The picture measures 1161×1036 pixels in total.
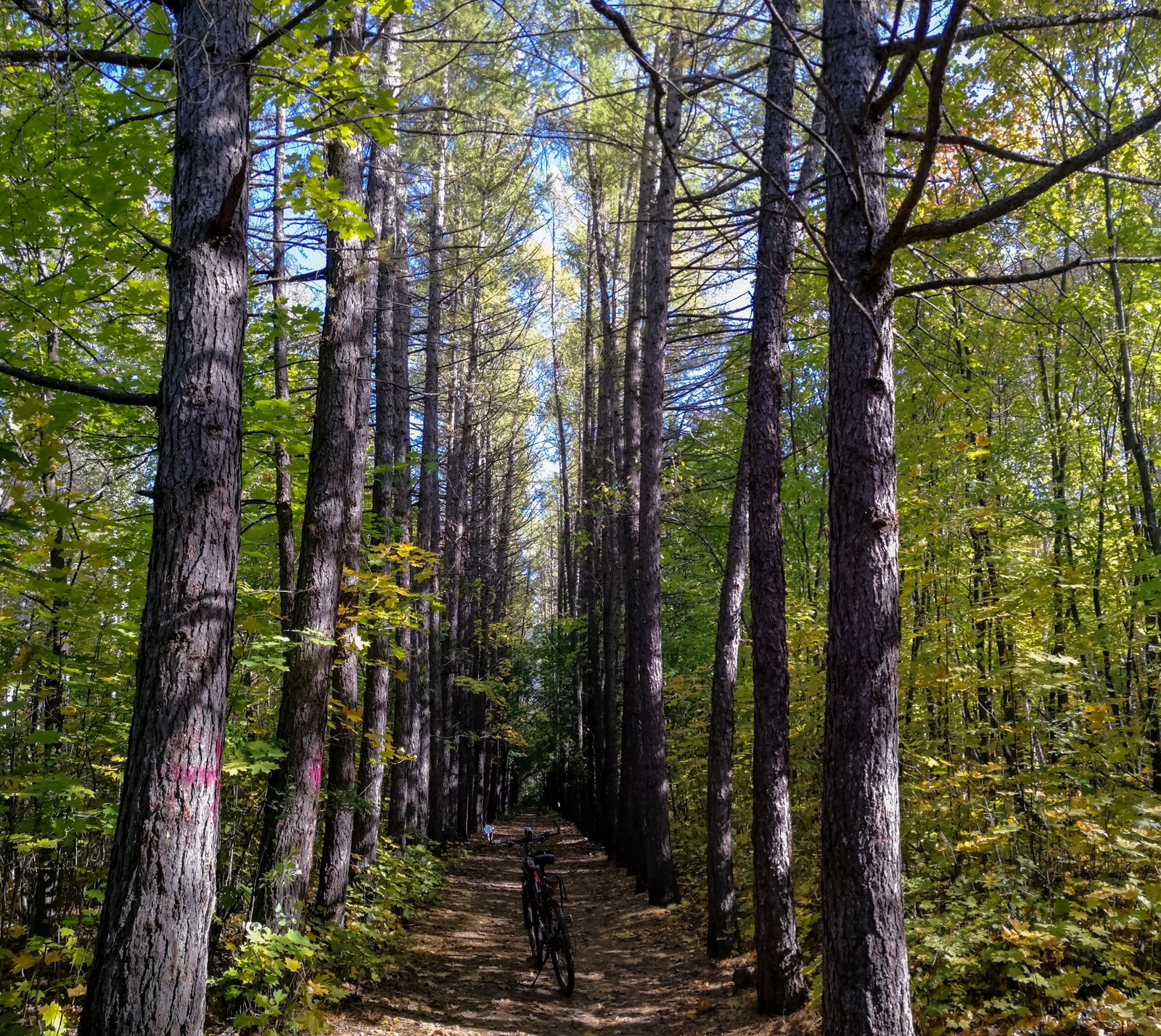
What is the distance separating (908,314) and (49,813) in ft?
29.5

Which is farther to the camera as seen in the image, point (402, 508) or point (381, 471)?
point (402, 508)

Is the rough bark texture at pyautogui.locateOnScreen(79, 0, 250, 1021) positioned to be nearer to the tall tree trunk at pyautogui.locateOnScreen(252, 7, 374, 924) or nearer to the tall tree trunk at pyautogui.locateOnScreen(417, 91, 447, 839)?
the tall tree trunk at pyautogui.locateOnScreen(252, 7, 374, 924)

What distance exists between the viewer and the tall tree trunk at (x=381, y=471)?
8.07 metres

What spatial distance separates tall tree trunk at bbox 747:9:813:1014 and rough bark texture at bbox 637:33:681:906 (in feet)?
12.0

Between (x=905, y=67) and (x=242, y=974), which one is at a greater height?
(x=905, y=67)

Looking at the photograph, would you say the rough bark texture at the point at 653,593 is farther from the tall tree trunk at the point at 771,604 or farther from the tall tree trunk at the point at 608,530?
the tall tree trunk at the point at 771,604

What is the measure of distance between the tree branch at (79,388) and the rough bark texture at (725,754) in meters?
5.55

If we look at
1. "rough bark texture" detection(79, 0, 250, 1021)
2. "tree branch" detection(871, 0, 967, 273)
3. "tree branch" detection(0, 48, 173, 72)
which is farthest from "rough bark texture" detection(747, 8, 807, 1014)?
"tree branch" detection(0, 48, 173, 72)

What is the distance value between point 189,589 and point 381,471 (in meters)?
6.72

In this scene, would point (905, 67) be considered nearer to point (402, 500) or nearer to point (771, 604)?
point (771, 604)

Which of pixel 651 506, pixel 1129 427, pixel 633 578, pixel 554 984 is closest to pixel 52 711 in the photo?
pixel 554 984

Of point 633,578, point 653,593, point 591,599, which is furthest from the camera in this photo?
point 591,599

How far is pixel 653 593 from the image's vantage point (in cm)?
1042

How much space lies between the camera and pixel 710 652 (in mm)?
14555
